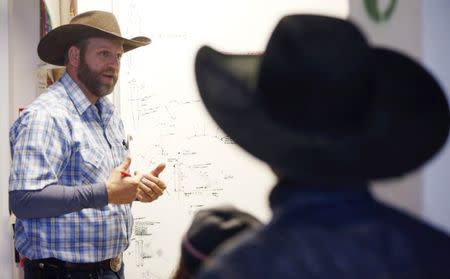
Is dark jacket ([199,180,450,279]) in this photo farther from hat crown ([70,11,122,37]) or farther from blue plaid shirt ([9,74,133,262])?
hat crown ([70,11,122,37])

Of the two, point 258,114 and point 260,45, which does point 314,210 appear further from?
point 260,45

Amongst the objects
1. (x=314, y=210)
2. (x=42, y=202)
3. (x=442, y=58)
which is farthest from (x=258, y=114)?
(x=42, y=202)

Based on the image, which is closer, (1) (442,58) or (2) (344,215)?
(2) (344,215)

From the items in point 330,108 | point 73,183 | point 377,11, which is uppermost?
point 377,11

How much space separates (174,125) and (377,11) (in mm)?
1120

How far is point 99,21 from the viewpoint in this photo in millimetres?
1917

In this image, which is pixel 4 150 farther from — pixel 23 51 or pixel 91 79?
pixel 91 79

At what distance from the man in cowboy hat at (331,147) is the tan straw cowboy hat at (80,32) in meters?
1.30

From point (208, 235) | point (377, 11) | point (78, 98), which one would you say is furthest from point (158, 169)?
point (208, 235)

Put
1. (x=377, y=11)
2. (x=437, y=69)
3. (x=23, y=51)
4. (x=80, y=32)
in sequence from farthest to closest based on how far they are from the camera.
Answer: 1. (x=23, y=51)
2. (x=80, y=32)
3. (x=377, y=11)
4. (x=437, y=69)

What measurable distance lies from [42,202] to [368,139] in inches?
45.9

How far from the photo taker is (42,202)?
60.7 inches

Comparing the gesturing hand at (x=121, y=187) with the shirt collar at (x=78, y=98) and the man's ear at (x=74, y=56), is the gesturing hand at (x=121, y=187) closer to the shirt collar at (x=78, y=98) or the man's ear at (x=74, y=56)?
the shirt collar at (x=78, y=98)

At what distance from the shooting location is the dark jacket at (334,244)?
0.61 metres
